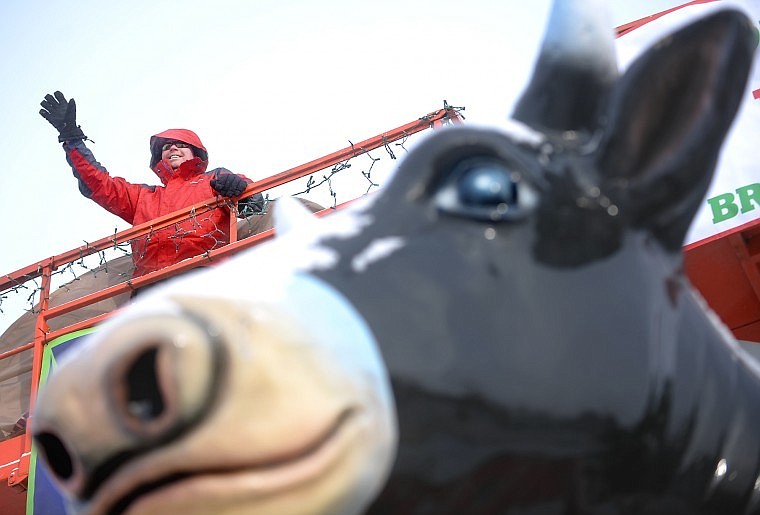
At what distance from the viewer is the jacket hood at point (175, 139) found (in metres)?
5.67

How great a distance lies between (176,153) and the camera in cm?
561

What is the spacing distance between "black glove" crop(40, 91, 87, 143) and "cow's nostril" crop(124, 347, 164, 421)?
526 centimetres

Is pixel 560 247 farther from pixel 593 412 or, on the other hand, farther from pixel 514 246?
pixel 593 412

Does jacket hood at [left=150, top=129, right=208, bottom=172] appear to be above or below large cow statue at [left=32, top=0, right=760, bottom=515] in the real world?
above

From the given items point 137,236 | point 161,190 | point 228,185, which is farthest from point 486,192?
point 161,190

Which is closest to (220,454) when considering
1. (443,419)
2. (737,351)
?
(443,419)

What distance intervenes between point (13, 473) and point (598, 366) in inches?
140

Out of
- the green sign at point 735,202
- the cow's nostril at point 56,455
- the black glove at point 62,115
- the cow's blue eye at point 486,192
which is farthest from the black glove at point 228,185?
the cow's nostril at point 56,455

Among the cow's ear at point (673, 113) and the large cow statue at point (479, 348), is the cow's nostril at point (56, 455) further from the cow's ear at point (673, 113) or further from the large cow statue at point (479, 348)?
the cow's ear at point (673, 113)

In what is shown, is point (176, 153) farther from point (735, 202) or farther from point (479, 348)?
point (479, 348)

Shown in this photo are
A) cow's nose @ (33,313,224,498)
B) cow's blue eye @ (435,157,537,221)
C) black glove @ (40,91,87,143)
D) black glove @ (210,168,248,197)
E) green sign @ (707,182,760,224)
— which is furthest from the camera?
black glove @ (40,91,87,143)

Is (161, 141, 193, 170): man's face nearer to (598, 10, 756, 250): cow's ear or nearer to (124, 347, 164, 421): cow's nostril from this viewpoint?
(598, 10, 756, 250): cow's ear

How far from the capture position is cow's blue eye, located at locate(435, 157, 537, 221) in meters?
0.97

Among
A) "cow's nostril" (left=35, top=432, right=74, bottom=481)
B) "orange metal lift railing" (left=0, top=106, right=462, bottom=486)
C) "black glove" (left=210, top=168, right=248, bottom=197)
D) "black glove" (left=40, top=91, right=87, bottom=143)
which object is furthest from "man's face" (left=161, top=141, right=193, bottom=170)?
"cow's nostril" (left=35, top=432, right=74, bottom=481)
